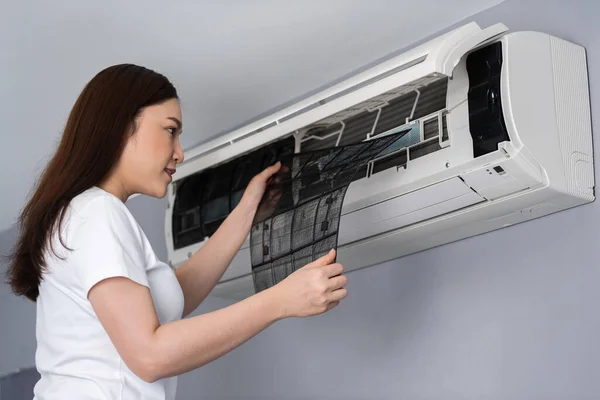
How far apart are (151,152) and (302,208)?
446mm

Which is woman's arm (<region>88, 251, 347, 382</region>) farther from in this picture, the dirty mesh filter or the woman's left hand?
the woman's left hand

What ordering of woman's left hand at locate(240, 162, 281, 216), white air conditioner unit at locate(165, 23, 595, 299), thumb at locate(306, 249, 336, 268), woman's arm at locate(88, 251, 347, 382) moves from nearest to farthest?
woman's arm at locate(88, 251, 347, 382) → thumb at locate(306, 249, 336, 268) → white air conditioner unit at locate(165, 23, 595, 299) → woman's left hand at locate(240, 162, 281, 216)

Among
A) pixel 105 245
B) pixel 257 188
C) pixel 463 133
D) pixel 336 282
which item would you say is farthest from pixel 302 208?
pixel 105 245

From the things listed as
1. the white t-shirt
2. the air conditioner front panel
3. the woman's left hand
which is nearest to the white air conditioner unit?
the air conditioner front panel

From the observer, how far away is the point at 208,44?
230cm

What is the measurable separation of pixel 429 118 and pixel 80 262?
35.1 inches

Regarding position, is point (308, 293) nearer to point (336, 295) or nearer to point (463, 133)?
point (336, 295)

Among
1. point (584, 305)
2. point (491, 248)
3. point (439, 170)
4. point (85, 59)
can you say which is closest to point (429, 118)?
point (439, 170)

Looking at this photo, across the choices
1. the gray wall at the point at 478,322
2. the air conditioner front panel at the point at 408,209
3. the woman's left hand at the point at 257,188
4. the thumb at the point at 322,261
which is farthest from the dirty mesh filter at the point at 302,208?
the gray wall at the point at 478,322

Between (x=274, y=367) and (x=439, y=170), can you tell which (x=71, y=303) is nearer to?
(x=439, y=170)

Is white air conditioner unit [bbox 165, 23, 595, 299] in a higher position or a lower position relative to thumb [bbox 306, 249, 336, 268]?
higher

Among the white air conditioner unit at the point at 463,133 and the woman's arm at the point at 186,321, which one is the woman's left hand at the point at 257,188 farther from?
the woman's arm at the point at 186,321

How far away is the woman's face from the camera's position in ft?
5.11

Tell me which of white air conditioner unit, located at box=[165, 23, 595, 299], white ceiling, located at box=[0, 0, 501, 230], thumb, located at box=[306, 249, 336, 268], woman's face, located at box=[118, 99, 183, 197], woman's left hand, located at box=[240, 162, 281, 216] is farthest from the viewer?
white ceiling, located at box=[0, 0, 501, 230]
